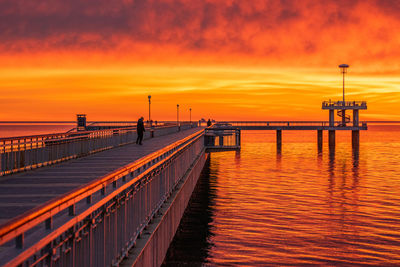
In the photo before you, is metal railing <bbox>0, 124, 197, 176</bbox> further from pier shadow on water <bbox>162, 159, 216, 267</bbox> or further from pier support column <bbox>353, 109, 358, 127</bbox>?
pier support column <bbox>353, 109, 358, 127</bbox>

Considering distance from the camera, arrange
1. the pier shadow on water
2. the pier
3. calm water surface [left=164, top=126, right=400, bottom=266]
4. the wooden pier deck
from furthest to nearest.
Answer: calm water surface [left=164, top=126, right=400, bottom=266], the pier shadow on water, the wooden pier deck, the pier

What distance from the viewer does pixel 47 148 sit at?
20.1 meters

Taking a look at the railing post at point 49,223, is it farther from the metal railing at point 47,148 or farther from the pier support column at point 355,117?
the pier support column at point 355,117

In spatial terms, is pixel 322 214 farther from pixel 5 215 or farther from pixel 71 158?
pixel 5 215

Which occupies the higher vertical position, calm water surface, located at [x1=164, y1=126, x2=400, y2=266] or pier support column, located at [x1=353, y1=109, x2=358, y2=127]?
pier support column, located at [x1=353, y1=109, x2=358, y2=127]

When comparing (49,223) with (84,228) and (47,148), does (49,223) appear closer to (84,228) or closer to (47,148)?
(84,228)

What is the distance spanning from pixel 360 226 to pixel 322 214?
9.57 feet

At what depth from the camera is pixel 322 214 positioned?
2405 cm

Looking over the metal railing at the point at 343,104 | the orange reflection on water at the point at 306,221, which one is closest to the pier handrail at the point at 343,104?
the metal railing at the point at 343,104

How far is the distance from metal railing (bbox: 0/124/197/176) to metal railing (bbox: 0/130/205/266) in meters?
7.90

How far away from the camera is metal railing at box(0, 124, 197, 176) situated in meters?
17.2

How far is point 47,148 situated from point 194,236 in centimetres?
705

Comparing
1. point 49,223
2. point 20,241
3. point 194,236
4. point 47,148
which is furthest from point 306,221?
point 20,241

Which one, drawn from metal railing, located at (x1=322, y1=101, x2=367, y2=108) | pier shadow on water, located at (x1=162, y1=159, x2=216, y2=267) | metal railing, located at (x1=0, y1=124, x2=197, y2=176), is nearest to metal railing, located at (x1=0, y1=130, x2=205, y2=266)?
pier shadow on water, located at (x1=162, y1=159, x2=216, y2=267)
